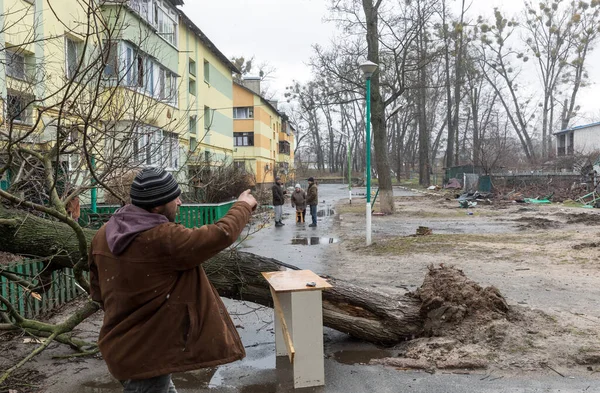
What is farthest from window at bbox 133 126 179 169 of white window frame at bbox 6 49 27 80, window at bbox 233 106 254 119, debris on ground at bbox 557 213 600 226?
window at bbox 233 106 254 119

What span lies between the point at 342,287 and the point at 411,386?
4.13ft

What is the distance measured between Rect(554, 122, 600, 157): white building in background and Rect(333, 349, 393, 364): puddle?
37.3 m

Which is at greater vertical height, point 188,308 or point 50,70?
point 50,70

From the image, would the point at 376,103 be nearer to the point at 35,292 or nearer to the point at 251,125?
the point at 35,292

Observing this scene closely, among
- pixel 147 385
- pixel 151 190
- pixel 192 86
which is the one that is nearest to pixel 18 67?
pixel 151 190

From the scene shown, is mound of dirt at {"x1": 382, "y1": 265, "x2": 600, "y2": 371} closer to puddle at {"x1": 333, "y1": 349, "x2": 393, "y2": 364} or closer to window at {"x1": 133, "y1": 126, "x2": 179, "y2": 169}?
puddle at {"x1": 333, "y1": 349, "x2": 393, "y2": 364}

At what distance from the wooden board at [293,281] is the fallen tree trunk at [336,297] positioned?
366 mm

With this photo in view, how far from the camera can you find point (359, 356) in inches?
186

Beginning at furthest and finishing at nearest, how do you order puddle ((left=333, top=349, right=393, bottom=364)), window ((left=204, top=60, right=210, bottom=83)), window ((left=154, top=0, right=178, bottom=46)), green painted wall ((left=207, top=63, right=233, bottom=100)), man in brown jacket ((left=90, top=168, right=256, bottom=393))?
green painted wall ((left=207, top=63, right=233, bottom=100)) → window ((left=204, top=60, right=210, bottom=83)) → window ((left=154, top=0, right=178, bottom=46)) → puddle ((left=333, top=349, right=393, bottom=364)) → man in brown jacket ((left=90, top=168, right=256, bottom=393))

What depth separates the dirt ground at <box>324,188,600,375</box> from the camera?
4.43 metres

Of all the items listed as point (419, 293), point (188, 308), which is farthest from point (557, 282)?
point (188, 308)

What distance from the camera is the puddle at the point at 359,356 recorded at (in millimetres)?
4605

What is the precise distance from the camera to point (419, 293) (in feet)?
17.1

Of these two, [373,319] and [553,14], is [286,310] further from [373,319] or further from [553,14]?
[553,14]
